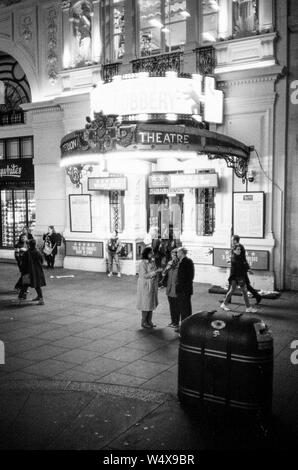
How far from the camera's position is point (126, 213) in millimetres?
15891

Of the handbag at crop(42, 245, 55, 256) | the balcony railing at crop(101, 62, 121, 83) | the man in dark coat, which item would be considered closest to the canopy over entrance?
the man in dark coat

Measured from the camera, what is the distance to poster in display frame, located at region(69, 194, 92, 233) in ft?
54.0

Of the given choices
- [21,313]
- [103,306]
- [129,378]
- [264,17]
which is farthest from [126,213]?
[129,378]

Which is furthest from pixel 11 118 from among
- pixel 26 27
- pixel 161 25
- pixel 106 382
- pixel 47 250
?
pixel 106 382

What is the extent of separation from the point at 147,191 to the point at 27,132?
20.9 ft

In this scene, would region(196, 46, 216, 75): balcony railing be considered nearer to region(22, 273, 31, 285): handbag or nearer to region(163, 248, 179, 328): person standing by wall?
region(163, 248, 179, 328): person standing by wall

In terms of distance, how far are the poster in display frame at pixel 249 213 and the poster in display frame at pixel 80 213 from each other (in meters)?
5.47

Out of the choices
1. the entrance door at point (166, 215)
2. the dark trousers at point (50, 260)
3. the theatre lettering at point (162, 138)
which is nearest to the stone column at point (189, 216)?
the entrance door at point (166, 215)

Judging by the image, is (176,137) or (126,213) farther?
(126,213)

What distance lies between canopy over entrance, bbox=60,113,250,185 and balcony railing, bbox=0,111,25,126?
9.07 m

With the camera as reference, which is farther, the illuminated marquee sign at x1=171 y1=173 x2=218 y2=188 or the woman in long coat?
the illuminated marquee sign at x1=171 y1=173 x2=218 y2=188

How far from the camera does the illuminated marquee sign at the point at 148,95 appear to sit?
11156 millimetres

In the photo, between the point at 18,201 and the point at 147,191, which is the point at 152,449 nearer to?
the point at 147,191

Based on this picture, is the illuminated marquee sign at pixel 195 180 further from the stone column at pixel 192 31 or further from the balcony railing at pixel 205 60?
the stone column at pixel 192 31
